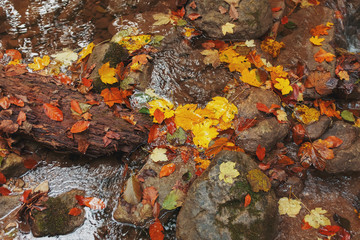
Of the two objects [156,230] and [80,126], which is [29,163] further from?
[156,230]

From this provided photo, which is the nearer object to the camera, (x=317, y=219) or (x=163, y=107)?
(x=317, y=219)

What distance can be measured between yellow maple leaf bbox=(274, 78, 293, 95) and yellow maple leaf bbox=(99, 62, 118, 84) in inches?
89.4

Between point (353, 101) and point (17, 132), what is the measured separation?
4734 mm

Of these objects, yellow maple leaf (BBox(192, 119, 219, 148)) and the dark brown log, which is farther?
yellow maple leaf (BBox(192, 119, 219, 148))

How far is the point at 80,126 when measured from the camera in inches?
119

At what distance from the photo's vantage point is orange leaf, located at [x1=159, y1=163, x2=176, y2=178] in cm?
302

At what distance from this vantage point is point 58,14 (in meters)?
4.46

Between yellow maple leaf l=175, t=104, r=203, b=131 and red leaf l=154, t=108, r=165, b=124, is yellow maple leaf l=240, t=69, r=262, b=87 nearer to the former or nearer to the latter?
yellow maple leaf l=175, t=104, r=203, b=131

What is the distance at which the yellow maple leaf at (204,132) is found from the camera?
3215 millimetres

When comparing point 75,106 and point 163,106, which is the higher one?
point 75,106

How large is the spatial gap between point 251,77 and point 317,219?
199 centimetres

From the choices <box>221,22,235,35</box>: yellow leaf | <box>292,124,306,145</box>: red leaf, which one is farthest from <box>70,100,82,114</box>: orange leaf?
<box>292,124,306,145</box>: red leaf

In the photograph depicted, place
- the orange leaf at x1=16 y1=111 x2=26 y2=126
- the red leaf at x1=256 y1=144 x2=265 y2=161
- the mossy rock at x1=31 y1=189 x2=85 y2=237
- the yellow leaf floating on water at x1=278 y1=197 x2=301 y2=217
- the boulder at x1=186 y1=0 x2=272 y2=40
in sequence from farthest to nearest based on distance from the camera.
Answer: the boulder at x1=186 y1=0 x2=272 y2=40 < the red leaf at x1=256 y1=144 x2=265 y2=161 < the yellow leaf floating on water at x1=278 y1=197 x2=301 y2=217 < the orange leaf at x1=16 y1=111 x2=26 y2=126 < the mossy rock at x1=31 y1=189 x2=85 y2=237

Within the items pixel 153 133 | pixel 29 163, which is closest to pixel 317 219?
pixel 153 133
